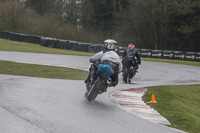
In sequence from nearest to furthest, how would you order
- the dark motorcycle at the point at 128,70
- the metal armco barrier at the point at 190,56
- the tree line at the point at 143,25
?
Result: the dark motorcycle at the point at 128,70, the metal armco barrier at the point at 190,56, the tree line at the point at 143,25

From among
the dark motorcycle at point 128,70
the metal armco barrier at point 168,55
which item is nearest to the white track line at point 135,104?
the dark motorcycle at point 128,70

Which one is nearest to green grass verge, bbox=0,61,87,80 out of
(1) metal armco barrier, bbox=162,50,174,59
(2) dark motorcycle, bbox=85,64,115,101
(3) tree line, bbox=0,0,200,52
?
(2) dark motorcycle, bbox=85,64,115,101

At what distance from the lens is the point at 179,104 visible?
13578mm

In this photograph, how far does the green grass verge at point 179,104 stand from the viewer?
9133mm

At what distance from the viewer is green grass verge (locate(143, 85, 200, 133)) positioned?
9.13m

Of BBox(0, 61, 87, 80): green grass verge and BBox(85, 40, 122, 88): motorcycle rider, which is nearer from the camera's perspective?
BBox(85, 40, 122, 88): motorcycle rider

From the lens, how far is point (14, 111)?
8.25 meters

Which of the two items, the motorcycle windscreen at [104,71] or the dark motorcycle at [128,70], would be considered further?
the dark motorcycle at [128,70]

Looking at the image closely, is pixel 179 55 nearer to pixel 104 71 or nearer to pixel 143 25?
pixel 143 25

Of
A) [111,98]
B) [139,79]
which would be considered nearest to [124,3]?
[139,79]

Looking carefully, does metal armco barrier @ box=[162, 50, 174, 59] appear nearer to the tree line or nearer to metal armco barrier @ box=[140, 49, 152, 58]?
metal armco barrier @ box=[140, 49, 152, 58]

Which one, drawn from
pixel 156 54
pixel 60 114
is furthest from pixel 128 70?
pixel 156 54

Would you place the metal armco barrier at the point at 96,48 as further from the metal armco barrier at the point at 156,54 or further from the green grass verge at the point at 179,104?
the green grass verge at the point at 179,104

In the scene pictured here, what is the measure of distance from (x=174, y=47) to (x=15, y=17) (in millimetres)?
22414
